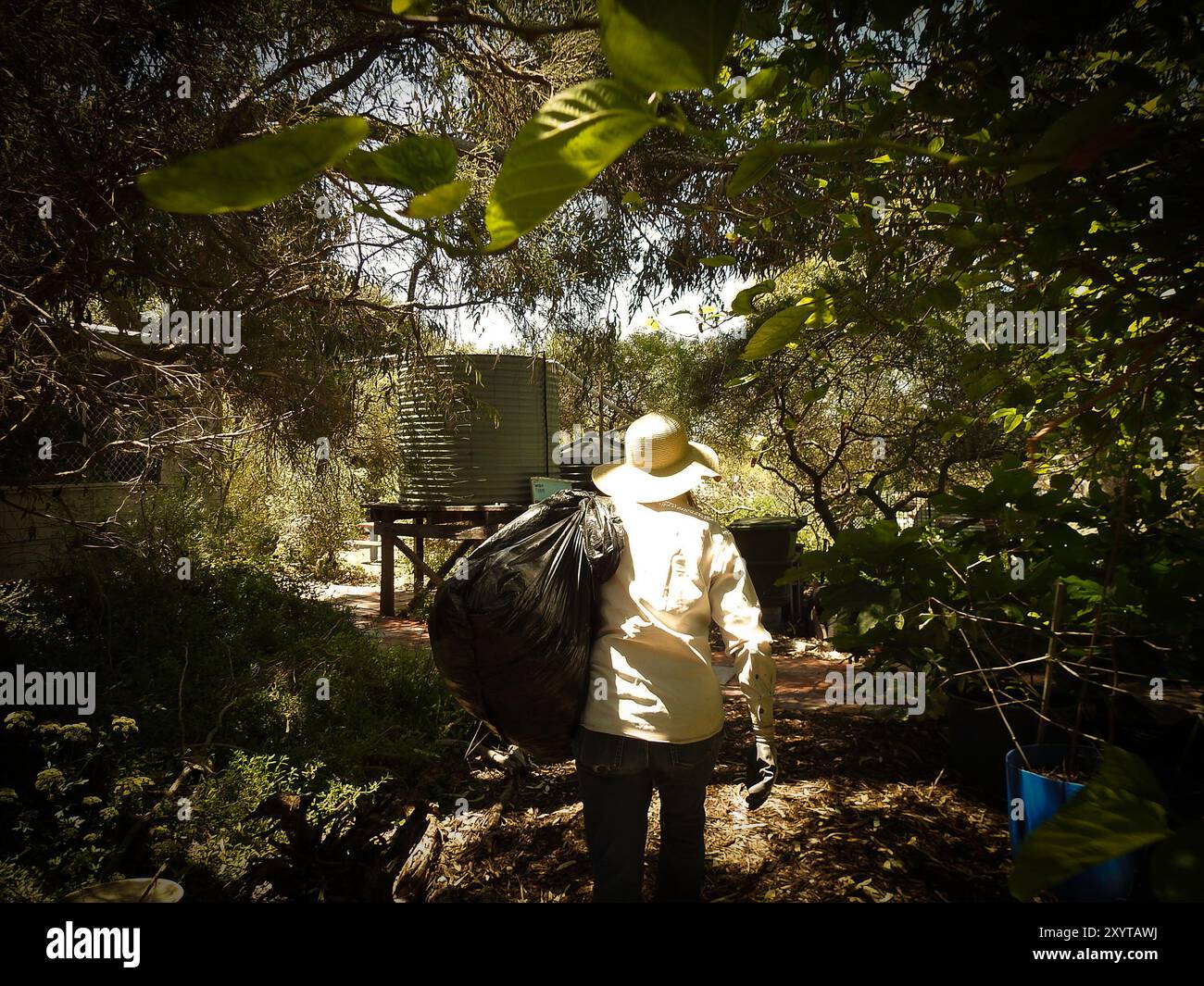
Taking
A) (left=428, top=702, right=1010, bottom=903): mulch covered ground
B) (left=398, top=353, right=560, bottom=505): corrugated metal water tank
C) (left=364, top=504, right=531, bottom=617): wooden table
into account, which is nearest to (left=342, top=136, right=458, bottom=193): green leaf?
(left=428, top=702, right=1010, bottom=903): mulch covered ground

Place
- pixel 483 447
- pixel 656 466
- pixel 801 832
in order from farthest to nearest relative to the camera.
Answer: pixel 483 447 → pixel 801 832 → pixel 656 466

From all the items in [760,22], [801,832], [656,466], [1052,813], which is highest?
[760,22]

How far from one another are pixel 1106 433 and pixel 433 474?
25.6 feet

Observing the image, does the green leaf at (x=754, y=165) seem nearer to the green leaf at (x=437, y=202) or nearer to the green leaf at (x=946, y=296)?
the green leaf at (x=437, y=202)

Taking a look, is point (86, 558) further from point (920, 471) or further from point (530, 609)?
point (920, 471)

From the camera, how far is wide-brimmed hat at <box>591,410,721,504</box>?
2.39 m

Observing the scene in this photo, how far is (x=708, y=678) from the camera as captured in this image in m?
→ 2.21

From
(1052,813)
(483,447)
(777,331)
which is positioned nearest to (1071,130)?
(777,331)

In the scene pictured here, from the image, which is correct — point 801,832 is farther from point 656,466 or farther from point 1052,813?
point 656,466

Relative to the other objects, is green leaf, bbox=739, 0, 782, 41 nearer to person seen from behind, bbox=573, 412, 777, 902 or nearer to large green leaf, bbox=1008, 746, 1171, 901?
large green leaf, bbox=1008, 746, 1171, 901

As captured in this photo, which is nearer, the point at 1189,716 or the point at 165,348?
the point at 1189,716

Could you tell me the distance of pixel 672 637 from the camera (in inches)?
86.4

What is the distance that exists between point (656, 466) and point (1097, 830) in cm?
208
